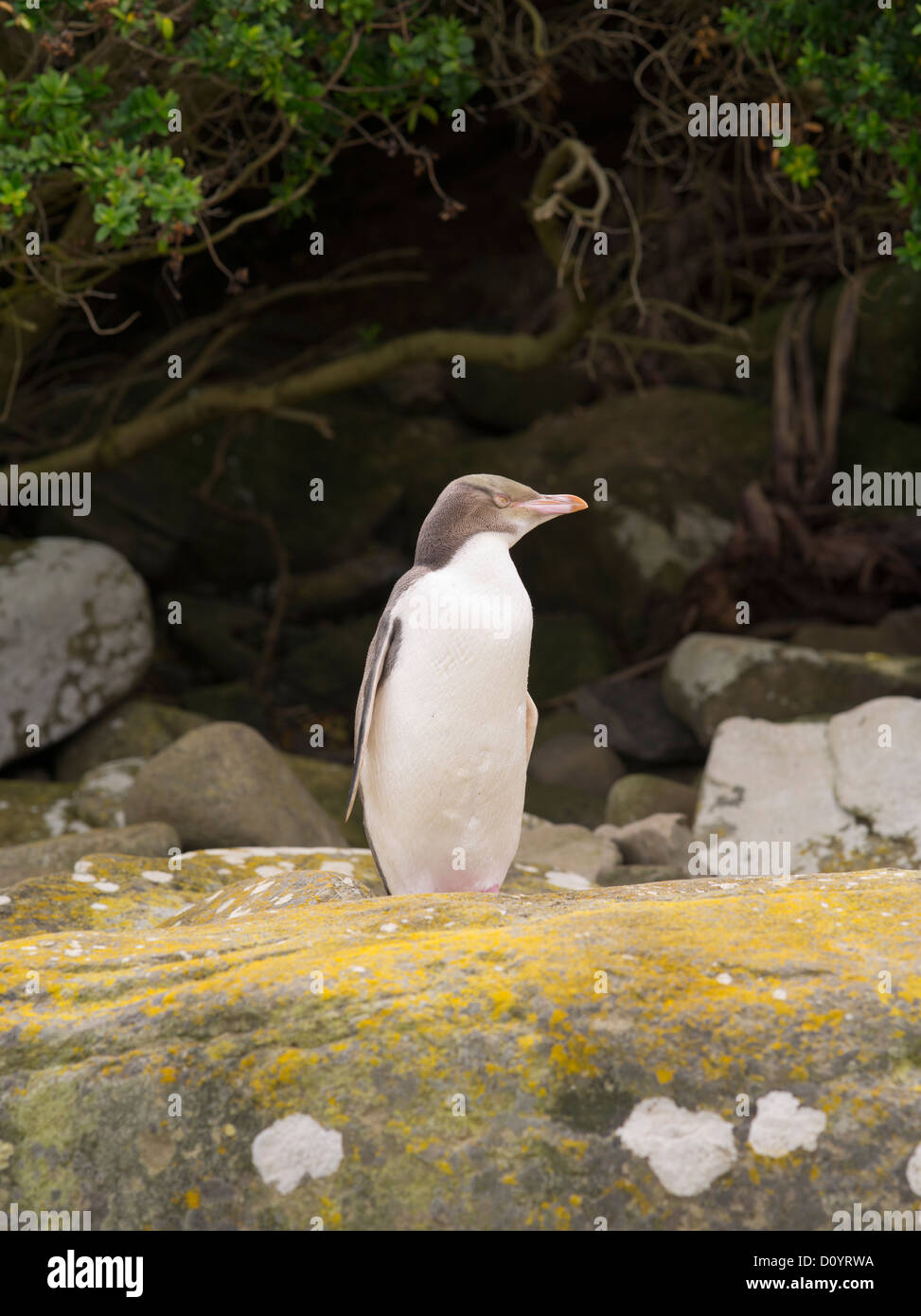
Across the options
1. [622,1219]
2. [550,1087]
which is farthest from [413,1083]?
[622,1219]

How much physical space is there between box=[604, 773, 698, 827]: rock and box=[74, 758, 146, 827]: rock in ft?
11.1

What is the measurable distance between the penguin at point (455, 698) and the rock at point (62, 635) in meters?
6.46

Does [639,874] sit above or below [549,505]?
below

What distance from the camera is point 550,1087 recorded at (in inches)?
119

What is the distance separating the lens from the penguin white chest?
16.4 ft

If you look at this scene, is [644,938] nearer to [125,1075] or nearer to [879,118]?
[125,1075]

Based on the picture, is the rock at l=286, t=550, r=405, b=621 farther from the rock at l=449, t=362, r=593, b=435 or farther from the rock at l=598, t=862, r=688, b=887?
the rock at l=598, t=862, r=688, b=887

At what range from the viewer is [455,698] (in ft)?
16.5

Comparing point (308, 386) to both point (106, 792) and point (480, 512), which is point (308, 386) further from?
point (480, 512)

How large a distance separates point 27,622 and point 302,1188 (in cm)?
891

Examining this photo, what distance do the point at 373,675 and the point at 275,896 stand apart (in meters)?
0.94

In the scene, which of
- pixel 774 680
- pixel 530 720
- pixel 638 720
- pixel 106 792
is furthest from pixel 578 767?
pixel 530 720

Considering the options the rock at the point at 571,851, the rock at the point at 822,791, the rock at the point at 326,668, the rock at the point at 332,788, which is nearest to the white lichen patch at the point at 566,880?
the rock at the point at 571,851

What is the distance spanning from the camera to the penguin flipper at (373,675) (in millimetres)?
5195
